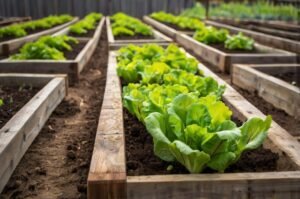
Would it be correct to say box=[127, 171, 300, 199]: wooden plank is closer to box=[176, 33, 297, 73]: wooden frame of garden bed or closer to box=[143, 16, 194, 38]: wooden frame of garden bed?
box=[176, 33, 297, 73]: wooden frame of garden bed

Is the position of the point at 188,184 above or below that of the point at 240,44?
below

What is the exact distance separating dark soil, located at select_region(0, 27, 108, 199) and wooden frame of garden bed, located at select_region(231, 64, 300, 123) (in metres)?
1.74

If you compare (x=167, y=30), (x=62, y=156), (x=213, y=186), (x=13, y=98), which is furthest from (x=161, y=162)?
(x=167, y=30)

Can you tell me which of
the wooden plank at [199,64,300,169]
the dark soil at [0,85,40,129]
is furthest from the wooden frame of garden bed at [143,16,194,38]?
the wooden plank at [199,64,300,169]

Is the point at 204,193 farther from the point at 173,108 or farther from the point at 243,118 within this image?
the point at 243,118

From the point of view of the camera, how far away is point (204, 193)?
194 centimetres

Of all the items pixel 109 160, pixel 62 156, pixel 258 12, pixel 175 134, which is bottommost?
pixel 62 156

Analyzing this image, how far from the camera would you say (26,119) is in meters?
3.01

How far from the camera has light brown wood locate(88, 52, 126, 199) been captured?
1.91 meters

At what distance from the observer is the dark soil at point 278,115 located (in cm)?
358

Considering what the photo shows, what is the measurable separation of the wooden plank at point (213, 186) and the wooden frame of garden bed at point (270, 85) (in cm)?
194

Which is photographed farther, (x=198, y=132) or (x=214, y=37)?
(x=214, y=37)

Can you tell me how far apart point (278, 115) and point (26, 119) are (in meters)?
2.32

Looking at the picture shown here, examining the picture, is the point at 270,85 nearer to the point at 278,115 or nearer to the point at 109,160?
the point at 278,115
